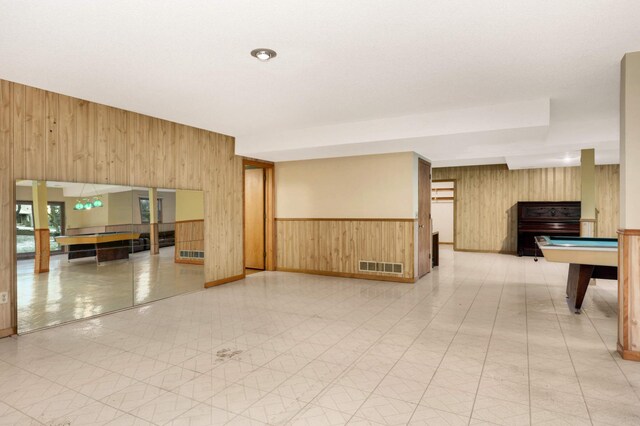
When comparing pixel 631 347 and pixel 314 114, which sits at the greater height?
pixel 314 114

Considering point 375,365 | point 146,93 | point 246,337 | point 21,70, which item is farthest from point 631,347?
point 21,70

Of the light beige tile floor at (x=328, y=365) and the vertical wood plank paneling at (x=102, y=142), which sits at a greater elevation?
the vertical wood plank paneling at (x=102, y=142)

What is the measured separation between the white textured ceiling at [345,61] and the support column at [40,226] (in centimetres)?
104

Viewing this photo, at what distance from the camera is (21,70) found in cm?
323

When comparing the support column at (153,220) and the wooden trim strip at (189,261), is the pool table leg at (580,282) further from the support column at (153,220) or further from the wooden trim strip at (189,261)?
the support column at (153,220)

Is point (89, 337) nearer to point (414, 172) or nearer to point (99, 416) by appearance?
point (99, 416)

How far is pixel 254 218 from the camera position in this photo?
7457 mm

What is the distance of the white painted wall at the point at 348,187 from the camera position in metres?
6.13

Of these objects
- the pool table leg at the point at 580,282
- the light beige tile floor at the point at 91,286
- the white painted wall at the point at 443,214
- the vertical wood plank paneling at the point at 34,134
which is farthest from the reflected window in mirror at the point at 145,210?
the white painted wall at the point at 443,214

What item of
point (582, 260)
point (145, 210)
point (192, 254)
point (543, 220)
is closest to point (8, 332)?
point (145, 210)

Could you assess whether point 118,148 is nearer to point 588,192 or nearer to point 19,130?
point 19,130

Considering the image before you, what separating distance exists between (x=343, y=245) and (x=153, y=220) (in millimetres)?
3179

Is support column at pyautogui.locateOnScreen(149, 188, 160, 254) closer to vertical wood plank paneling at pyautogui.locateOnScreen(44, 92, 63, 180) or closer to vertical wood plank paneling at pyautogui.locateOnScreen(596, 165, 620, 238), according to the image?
vertical wood plank paneling at pyautogui.locateOnScreen(44, 92, 63, 180)

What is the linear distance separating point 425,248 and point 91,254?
5.19m
